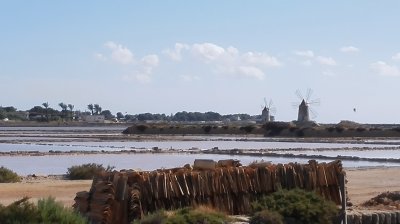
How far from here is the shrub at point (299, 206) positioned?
12383mm

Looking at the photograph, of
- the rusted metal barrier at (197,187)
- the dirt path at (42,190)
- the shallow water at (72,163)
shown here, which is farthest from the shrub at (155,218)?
the shallow water at (72,163)

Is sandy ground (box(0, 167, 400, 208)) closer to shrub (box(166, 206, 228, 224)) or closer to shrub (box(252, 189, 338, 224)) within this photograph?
shrub (box(252, 189, 338, 224))

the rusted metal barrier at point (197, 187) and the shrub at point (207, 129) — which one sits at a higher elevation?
the shrub at point (207, 129)

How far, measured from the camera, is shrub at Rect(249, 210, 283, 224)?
11.8 meters

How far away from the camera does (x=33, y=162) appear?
34.1 metres

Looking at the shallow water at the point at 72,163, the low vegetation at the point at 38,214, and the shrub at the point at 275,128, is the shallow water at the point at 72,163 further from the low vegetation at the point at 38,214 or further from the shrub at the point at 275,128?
the shrub at the point at 275,128

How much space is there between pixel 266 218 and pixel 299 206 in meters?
0.83

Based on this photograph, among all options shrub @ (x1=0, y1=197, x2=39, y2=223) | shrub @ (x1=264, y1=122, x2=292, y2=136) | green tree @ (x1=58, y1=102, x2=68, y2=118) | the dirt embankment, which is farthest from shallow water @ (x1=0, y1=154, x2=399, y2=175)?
green tree @ (x1=58, y1=102, x2=68, y2=118)

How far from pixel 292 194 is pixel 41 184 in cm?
923

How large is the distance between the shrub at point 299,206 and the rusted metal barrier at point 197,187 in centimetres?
49

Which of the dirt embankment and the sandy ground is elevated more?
the dirt embankment

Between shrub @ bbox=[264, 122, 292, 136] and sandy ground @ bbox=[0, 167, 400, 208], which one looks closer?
sandy ground @ bbox=[0, 167, 400, 208]

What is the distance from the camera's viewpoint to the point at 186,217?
37.1 ft

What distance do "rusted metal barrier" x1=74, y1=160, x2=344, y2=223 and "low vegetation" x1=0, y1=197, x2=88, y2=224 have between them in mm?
2094
